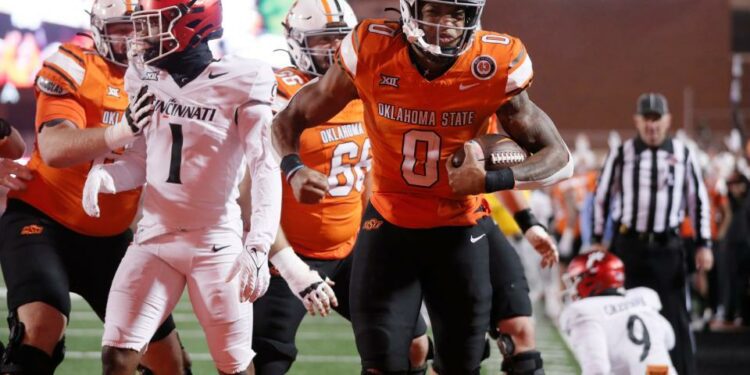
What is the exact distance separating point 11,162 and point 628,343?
276cm

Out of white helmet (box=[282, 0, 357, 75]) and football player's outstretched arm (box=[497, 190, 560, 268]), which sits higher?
white helmet (box=[282, 0, 357, 75])

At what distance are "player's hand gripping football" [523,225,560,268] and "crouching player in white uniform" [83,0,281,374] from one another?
127 cm

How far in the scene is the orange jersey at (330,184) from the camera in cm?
476

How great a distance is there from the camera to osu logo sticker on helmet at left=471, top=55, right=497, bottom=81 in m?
3.69

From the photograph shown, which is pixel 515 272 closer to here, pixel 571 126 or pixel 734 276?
pixel 734 276

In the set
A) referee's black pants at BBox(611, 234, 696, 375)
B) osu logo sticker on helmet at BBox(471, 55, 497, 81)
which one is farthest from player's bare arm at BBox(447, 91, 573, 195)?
referee's black pants at BBox(611, 234, 696, 375)

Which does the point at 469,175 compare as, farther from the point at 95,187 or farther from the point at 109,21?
the point at 109,21

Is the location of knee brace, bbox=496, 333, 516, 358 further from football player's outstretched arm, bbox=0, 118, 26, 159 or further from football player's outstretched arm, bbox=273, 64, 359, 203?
football player's outstretched arm, bbox=0, 118, 26, 159

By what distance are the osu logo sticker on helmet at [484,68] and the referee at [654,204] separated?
359 cm

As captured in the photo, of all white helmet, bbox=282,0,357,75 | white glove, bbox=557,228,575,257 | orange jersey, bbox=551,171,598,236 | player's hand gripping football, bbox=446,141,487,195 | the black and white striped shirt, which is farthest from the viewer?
orange jersey, bbox=551,171,598,236

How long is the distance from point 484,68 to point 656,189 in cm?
376

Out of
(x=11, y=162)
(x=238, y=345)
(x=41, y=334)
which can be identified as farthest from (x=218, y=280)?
(x=11, y=162)

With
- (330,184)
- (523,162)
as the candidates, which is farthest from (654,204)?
(523,162)

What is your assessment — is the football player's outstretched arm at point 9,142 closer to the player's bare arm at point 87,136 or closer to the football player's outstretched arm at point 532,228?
the player's bare arm at point 87,136
